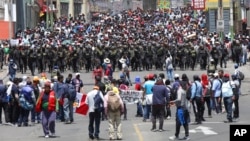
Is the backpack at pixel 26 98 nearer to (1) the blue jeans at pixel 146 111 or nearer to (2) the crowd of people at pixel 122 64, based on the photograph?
(2) the crowd of people at pixel 122 64

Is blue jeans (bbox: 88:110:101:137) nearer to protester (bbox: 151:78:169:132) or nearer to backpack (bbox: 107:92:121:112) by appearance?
backpack (bbox: 107:92:121:112)

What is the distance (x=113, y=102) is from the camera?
80.1 ft

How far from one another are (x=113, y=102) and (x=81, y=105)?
4.56 m

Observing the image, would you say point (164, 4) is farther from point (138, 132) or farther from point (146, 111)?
point (138, 132)

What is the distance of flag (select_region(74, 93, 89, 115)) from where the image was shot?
2839cm

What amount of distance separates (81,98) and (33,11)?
62378 mm

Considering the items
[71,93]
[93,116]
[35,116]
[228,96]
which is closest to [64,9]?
[35,116]

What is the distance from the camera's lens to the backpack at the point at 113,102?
24.4 m

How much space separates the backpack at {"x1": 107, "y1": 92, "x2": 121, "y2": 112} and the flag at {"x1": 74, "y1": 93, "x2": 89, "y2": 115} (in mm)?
3759

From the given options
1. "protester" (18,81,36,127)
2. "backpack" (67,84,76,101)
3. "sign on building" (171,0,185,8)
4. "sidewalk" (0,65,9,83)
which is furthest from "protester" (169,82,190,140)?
"sign on building" (171,0,185,8)

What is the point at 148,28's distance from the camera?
79.9m

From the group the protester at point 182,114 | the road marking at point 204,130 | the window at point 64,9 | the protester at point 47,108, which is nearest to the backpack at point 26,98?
the protester at point 47,108

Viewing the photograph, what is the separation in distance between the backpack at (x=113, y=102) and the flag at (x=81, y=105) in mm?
3759

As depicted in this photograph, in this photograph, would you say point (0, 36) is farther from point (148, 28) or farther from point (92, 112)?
point (92, 112)
